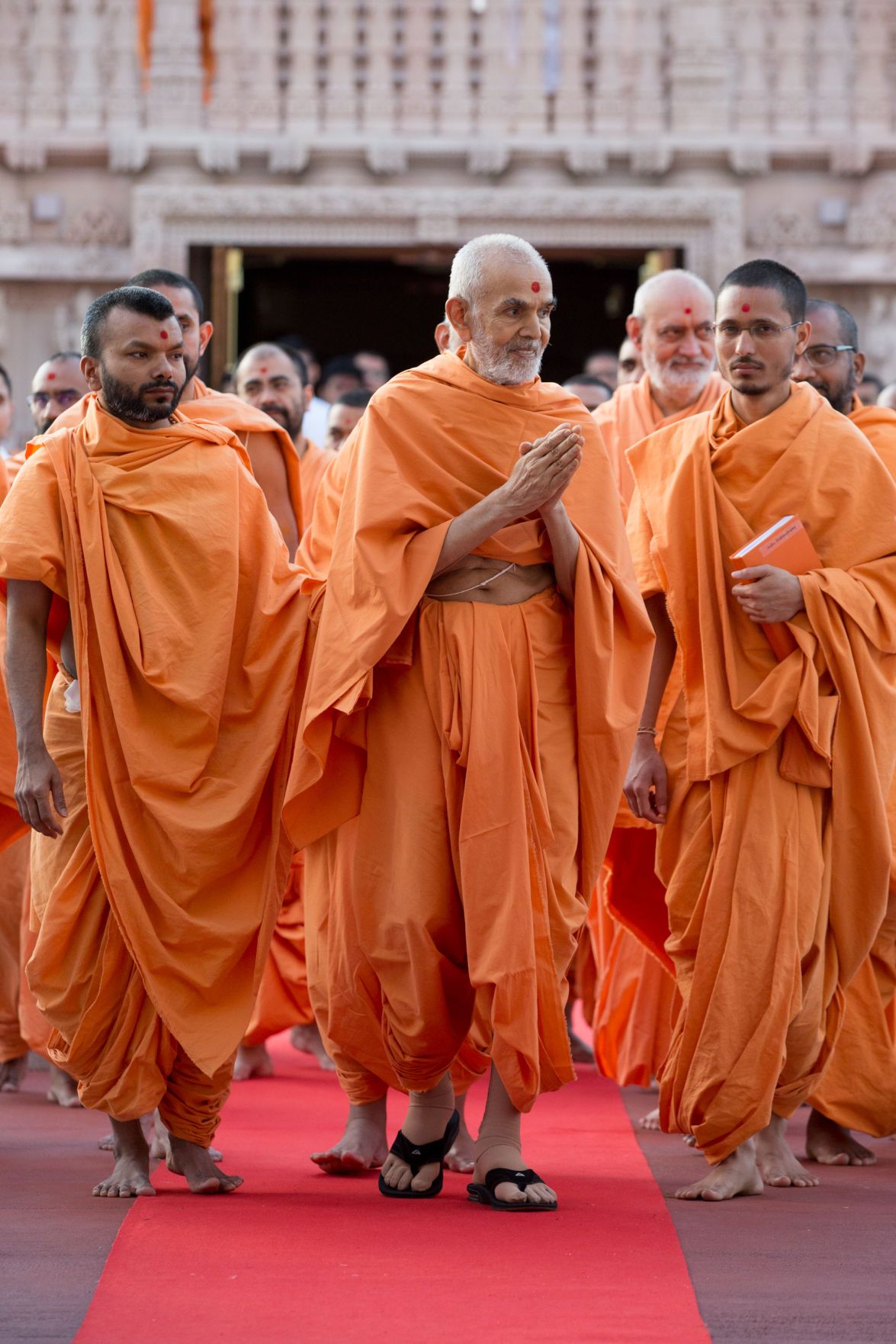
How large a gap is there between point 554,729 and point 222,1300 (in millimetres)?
1457

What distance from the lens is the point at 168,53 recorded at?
458 inches

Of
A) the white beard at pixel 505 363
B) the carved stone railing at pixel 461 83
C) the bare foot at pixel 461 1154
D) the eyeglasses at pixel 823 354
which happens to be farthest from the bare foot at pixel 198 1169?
the carved stone railing at pixel 461 83

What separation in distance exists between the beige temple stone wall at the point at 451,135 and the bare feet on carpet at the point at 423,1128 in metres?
8.15

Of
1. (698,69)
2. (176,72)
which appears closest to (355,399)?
(176,72)

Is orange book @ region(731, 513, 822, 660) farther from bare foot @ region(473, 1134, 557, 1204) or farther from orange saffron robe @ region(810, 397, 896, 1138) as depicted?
bare foot @ region(473, 1134, 557, 1204)

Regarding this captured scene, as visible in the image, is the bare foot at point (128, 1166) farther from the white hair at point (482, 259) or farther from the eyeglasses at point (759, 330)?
the eyeglasses at point (759, 330)

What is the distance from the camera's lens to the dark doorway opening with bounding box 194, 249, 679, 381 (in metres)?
14.5

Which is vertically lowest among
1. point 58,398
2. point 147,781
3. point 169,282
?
point 147,781

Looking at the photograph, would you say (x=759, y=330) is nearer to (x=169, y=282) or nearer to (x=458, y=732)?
(x=458, y=732)

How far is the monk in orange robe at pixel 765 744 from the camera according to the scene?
4.25 m

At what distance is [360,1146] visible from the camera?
4.44 metres

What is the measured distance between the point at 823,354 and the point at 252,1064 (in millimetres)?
2758

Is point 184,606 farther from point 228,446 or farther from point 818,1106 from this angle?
point 818,1106

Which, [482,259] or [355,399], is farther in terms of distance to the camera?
[355,399]
